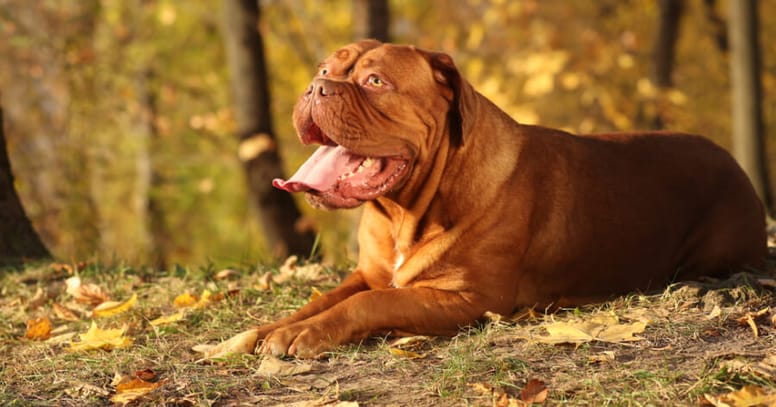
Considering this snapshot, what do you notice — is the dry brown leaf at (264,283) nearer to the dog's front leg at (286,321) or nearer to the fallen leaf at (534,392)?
the dog's front leg at (286,321)

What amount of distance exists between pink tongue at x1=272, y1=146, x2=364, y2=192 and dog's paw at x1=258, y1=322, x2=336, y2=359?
0.60 metres

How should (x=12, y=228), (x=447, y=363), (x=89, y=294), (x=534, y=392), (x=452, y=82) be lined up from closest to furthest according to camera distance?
1. (x=534, y=392)
2. (x=447, y=363)
3. (x=452, y=82)
4. (x=89, y=294)
5. (x=12, y=228)

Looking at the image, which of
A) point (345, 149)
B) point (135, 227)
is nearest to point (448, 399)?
point (345, 149)

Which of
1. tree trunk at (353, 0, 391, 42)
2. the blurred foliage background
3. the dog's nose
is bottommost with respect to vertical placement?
the blurred foliage background

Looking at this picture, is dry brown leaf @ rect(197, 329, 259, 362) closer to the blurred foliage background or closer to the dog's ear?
the dog's ear

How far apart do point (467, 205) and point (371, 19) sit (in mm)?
6633

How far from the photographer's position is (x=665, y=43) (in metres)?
13.3

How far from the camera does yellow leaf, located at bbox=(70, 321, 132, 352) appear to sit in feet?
13.6

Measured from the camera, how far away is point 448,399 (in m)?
3.24

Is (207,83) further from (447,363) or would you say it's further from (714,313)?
(447,363)

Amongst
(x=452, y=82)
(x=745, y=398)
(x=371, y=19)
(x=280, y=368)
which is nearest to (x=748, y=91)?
(x=371, y=19)

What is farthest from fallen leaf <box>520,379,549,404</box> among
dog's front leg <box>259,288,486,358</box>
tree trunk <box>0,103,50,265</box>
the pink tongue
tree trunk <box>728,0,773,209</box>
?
tree trunk <box>728,0,773,209</box>

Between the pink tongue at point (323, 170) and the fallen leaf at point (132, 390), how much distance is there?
1001 mm

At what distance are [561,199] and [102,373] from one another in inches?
89.7
